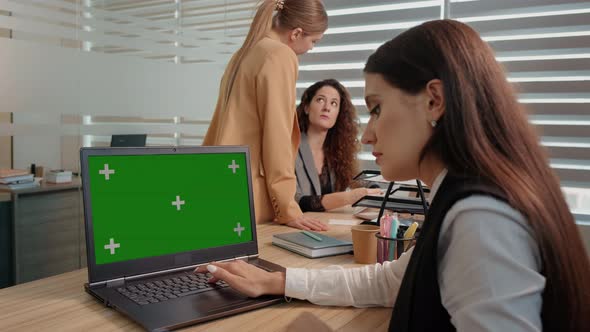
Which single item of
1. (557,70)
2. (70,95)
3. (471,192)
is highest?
(557,70)

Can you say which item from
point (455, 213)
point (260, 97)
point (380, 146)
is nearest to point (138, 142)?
point (260, 97)

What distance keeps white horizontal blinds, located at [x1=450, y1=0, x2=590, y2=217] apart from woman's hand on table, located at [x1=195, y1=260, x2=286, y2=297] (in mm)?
2143

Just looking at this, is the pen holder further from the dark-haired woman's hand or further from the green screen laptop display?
the dark-haired woman's hand

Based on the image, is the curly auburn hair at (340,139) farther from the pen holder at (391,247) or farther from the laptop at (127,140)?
the pen holder at (391,247)

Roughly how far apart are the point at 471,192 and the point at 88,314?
71cm

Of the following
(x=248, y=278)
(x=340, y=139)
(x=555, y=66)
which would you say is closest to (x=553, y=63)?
(x=555, y=66)

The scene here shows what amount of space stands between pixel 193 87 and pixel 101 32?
30.0 inches

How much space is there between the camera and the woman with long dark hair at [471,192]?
0.67m

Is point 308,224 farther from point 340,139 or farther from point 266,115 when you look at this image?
point 340,139

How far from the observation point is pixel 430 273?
0.75 m

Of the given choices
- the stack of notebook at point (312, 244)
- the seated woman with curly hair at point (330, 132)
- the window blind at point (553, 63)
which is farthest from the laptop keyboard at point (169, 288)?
the window blind at point (553, 63)

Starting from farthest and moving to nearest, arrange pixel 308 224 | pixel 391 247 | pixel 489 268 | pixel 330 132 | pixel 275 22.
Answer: pixel 330 132 < pixel 275 22 < pixel 308 224 < pixel 391 247 < pixel 489 268

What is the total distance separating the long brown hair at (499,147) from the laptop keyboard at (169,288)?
21.1 inches

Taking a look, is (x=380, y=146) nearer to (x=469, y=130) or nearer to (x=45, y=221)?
(x=469, y=130)
